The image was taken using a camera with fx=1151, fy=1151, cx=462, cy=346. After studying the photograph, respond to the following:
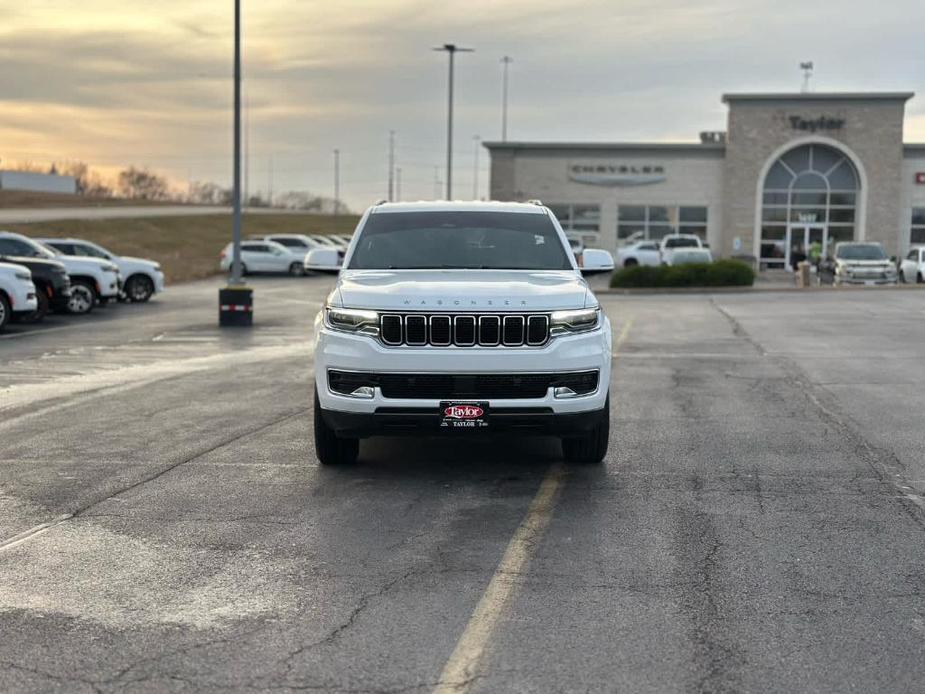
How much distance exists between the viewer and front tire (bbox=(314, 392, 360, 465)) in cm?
817

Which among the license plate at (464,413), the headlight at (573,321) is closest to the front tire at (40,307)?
the license plate at (464,413)

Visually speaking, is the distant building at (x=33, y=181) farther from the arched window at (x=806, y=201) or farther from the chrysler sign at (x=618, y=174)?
the arched window at (x=806, y=201)

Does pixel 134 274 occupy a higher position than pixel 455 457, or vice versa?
pixel 134 274

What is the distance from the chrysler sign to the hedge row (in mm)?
20962

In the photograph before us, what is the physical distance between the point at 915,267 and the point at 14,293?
105 feet

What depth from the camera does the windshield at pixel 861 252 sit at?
136 feet

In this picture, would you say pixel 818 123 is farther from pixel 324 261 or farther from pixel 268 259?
pixel 324 261

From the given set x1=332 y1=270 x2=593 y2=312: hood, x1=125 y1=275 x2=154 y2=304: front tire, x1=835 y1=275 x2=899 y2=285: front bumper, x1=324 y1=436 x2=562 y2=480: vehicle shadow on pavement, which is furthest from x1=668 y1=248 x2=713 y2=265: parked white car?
x1=332 y1=270 x2=593 y2=312: hood

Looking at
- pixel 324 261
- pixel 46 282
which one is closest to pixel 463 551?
pixel 324 261

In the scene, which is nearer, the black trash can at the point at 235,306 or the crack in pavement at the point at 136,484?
the crack in pavement at the point at 136,484

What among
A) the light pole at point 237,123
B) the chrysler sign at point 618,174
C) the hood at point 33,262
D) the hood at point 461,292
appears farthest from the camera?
the chrysler sign at point 618,174

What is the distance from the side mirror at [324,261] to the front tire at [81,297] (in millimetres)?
18091

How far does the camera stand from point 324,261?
32.8 feet

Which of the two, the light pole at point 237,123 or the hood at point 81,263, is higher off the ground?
the light pole at point 237,123
